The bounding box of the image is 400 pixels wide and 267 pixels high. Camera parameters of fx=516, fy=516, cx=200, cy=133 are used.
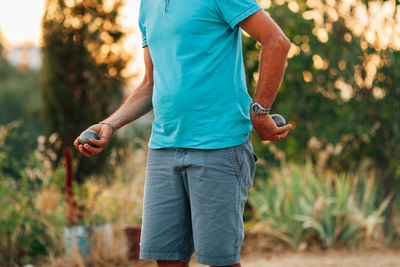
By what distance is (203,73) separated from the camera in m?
1.94

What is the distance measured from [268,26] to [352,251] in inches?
136

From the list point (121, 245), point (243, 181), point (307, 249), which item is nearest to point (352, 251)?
point (307, 249)

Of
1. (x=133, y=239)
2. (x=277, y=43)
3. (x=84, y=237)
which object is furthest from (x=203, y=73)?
(x=133, y=239)

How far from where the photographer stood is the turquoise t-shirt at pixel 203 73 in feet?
6.35

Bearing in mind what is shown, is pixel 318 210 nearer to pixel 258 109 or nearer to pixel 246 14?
pixel 258 109

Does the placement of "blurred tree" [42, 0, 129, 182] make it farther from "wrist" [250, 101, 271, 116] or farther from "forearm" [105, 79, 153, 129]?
"wrist" [250, 101, 271, 116]

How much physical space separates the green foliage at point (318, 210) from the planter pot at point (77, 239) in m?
1.74

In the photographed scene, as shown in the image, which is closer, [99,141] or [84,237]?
[99,141]

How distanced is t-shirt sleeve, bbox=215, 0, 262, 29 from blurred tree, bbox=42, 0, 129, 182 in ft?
16.9

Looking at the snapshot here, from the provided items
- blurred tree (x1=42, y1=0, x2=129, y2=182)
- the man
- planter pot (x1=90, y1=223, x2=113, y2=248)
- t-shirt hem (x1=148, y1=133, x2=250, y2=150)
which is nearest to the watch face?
the man

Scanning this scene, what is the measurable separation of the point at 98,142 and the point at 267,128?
2.19 feet

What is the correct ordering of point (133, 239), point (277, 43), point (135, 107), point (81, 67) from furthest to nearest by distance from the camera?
point (81, 67) → point (133, 239) → point (135, 107) → point (277, 43)

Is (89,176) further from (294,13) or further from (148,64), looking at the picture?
(148,64)

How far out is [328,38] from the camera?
5.43m
